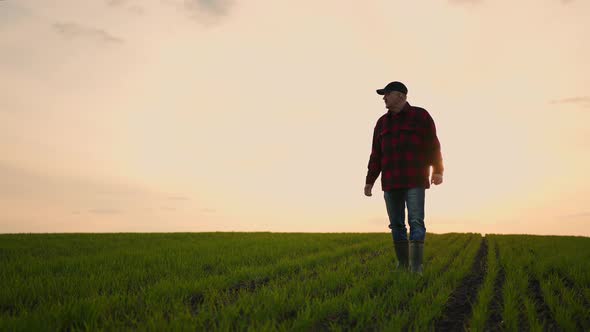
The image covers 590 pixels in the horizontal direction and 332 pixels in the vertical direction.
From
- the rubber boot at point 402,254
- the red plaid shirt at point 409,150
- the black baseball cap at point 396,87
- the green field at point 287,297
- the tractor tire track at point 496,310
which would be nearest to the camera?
the green field at point 287,297

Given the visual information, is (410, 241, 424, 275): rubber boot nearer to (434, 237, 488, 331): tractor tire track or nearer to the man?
the man

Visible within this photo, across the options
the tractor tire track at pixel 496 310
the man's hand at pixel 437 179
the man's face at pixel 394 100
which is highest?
the man's face at pixel 394 100

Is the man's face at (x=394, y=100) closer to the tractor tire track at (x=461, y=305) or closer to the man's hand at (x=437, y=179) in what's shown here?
the man's hand at (x=437, y=179)

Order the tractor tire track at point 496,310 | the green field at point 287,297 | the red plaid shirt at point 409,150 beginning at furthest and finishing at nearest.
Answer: the red plaid shirt at point 409,150 < the tractor tire track at point 496,310 < the green field at point 287,297

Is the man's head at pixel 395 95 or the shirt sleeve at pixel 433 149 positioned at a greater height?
the man's head at pixel 395 95

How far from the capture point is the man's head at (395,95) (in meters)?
6.76

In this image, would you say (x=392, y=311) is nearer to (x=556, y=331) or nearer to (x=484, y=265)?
(x=556, y=331)

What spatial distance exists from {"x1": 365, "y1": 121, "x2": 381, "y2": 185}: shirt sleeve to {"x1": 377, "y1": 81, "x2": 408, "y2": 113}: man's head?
2.15 feet

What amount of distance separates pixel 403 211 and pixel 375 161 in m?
0.99

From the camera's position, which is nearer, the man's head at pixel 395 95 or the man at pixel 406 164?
the man at pixel 406 164

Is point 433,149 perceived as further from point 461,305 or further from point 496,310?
point 496,310

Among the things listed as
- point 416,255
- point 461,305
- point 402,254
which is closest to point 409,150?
point 416,255

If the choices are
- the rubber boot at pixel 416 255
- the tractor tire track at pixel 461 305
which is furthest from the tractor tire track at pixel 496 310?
the rubber boot at pixel 416 255

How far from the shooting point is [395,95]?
676 centimetres
